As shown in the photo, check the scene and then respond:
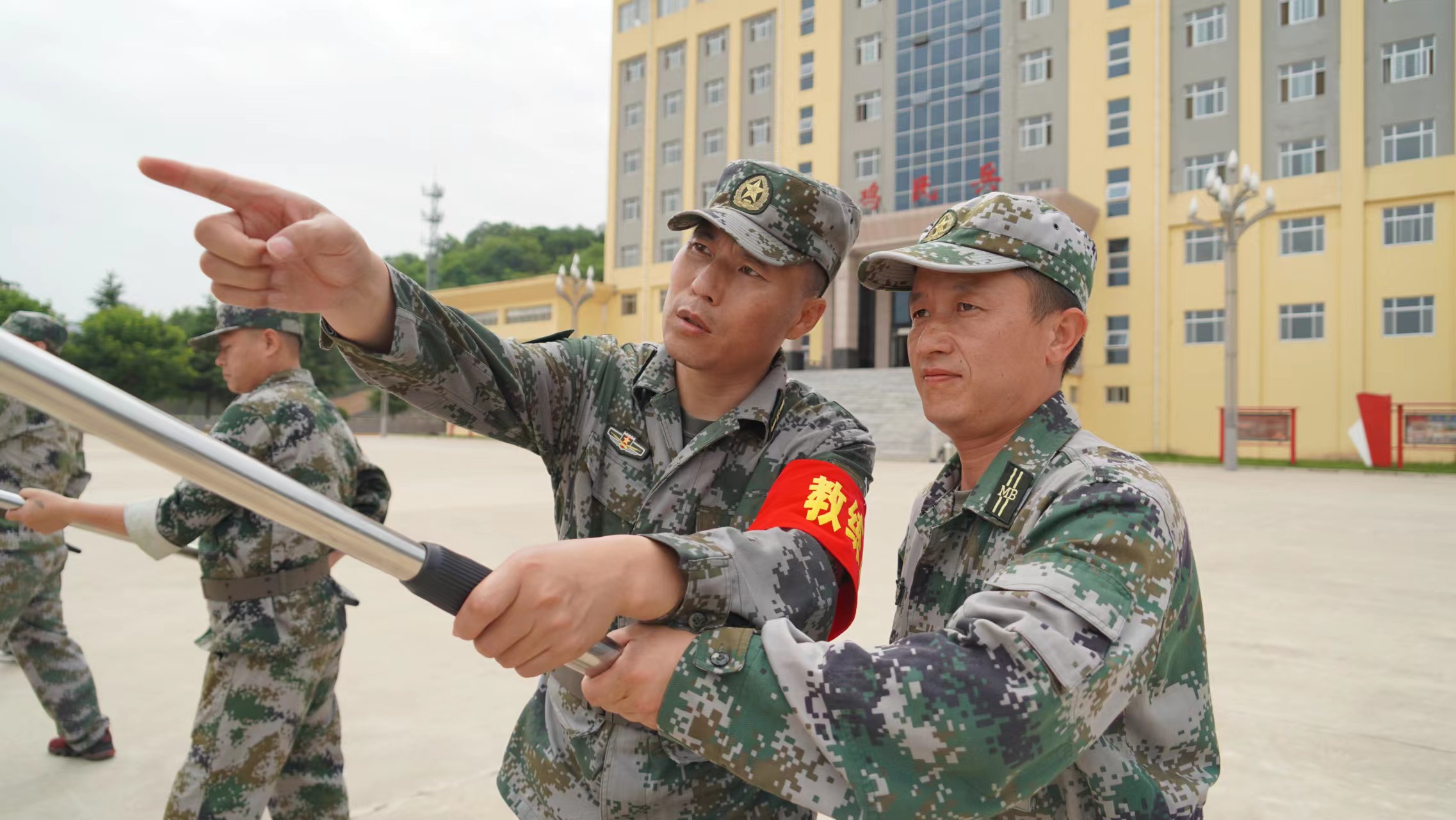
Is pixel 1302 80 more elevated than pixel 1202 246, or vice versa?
pixel 1302 80

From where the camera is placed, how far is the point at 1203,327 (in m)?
24.0

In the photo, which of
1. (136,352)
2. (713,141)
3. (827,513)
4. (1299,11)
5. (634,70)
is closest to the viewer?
(827,513)

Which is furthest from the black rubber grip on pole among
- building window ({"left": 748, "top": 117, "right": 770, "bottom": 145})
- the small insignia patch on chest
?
building window ({"left": 748, "top": 117, "right": 770, "bottom": 145})

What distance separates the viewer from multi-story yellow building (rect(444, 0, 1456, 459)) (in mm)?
21859

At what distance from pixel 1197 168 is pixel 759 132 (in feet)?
51.5

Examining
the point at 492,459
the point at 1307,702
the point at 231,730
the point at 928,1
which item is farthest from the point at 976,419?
the point at 928,1

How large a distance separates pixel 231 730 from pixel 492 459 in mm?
17945

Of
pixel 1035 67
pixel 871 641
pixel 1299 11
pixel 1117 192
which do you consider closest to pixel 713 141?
pixel 1035 67

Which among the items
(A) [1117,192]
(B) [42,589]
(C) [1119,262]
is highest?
(A) [1117,192]

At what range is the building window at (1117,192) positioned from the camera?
25.4 m

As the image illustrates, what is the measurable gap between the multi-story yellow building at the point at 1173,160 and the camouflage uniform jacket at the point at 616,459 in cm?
2094

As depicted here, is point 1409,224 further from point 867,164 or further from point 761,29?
point 761,29

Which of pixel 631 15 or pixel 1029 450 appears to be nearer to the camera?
pixel 1029 450

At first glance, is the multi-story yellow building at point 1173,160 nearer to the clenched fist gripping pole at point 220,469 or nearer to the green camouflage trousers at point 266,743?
the green camouflage trousers at point 266,743
